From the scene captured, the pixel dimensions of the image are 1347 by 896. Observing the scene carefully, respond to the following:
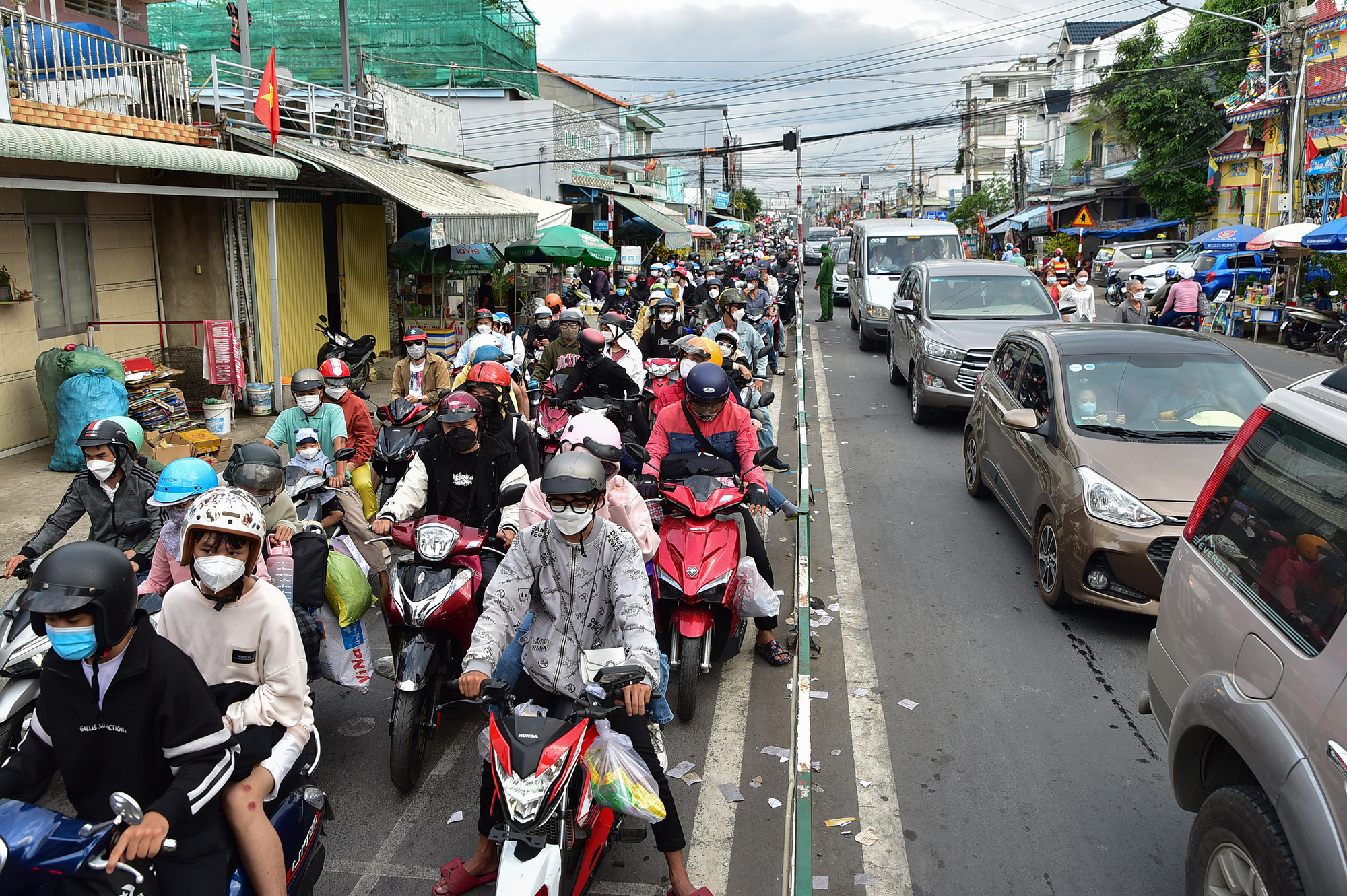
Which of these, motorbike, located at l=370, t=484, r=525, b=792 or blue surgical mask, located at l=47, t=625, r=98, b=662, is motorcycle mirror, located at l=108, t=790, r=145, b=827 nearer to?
blue surgical mask, located at l=47, t=625, r=98, b=662

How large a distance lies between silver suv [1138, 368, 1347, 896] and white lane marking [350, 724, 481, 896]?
116 inches

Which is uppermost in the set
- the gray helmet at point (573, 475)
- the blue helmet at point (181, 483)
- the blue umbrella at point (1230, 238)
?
the blue umbrella at point (1230, 238)

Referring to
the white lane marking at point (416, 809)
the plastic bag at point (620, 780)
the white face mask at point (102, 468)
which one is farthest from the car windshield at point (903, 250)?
the plastic bag at point (620, 780)

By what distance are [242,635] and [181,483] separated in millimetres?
1413

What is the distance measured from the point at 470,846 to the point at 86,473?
2984 millimetres

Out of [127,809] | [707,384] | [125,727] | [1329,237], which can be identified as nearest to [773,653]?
[707,384]

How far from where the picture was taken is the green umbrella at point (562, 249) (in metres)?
20.2

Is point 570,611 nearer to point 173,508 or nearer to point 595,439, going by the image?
point 595,439

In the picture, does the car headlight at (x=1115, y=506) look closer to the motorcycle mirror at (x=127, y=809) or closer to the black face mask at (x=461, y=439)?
the black face mask at (x=461, y=439)

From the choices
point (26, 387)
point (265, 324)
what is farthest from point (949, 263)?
point (26, 387)

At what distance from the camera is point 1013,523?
29.1 feet

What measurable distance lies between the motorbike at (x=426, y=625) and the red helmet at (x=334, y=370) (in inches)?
113

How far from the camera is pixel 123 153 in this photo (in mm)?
9734

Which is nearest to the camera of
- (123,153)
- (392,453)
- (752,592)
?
(752,592)
